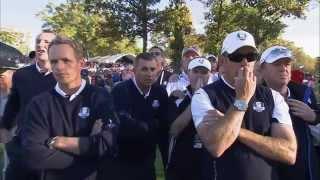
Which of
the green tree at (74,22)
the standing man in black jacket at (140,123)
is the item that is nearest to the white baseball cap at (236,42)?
the standing man in black jacket at (140,123)

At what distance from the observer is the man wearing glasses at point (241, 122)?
326 cm

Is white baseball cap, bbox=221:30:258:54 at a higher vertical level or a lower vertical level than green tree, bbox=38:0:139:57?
lower

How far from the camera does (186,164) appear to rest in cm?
528

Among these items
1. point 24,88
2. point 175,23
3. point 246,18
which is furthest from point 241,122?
point 175,23

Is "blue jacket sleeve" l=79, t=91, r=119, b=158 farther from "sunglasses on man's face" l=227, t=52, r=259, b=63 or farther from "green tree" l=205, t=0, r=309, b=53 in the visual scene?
"green tree" l=205, t=0, r=309, b=53

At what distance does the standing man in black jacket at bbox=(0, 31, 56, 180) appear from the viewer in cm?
483

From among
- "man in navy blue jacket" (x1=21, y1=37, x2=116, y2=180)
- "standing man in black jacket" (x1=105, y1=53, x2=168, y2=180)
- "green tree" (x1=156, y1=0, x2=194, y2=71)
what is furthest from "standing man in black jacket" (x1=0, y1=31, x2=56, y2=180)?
"green tree" (x1=156, y1=0, x2=194, y2=71)

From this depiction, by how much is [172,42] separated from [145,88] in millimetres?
29639

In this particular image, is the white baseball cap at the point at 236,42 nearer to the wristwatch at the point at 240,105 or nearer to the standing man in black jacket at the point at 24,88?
the wristwatch at the point at 240,105

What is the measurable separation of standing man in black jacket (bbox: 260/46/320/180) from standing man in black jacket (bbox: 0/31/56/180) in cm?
207

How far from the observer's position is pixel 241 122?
332 centimetres

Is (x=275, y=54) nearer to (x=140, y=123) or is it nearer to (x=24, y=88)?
(x=140, y=123)

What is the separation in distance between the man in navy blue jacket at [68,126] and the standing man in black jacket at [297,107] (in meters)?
1.48

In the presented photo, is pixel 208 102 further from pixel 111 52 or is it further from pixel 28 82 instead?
pixel 111 52
